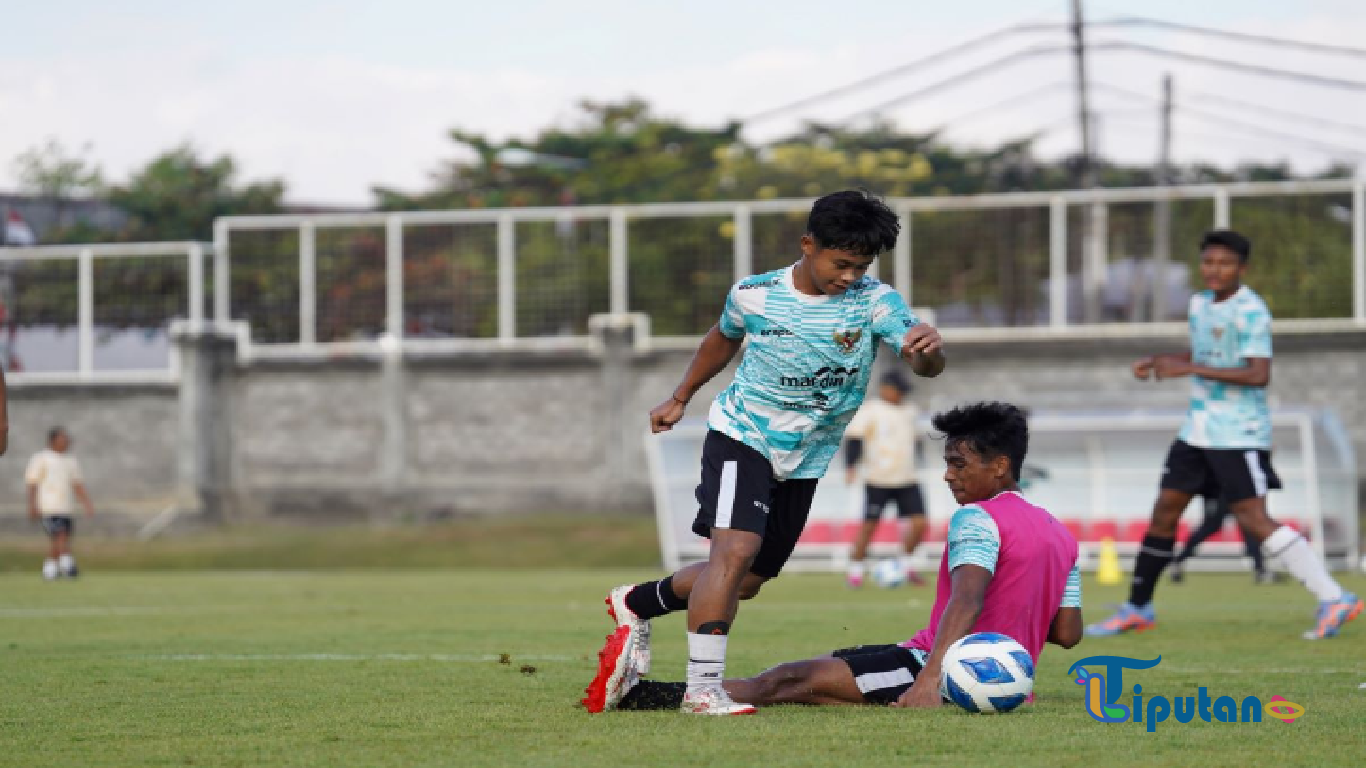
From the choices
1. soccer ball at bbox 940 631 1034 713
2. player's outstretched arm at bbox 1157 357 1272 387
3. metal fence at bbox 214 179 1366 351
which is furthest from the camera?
metal fence at bbox 214 179 1366 351

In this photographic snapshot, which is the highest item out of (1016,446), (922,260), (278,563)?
(922,260)

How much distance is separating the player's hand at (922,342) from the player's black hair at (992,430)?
21.9 inches

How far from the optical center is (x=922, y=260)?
1217 inches

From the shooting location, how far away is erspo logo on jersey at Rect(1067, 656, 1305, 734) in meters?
6.51

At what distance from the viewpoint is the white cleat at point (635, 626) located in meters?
7.05

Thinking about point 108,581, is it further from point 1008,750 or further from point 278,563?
point 1008,750

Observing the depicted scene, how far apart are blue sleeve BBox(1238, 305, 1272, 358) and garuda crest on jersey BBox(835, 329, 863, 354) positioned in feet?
15.1

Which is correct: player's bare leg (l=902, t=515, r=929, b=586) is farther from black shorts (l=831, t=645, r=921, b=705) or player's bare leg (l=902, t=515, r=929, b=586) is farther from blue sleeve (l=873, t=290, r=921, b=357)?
blue sleeve (l=873, t=290, r=921, b=357)

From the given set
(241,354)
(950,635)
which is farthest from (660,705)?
(241,354)

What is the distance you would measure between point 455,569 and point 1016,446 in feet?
65.1

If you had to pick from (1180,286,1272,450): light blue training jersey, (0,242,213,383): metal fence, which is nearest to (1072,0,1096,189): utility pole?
(0,242,213,383): metal fence

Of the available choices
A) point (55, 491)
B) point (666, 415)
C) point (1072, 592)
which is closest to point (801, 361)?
point (666, 415)

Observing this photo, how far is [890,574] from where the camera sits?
1788 centimetres

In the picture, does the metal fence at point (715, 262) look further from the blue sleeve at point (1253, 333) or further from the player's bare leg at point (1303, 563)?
the blue sleeve at point (1253, 333)
